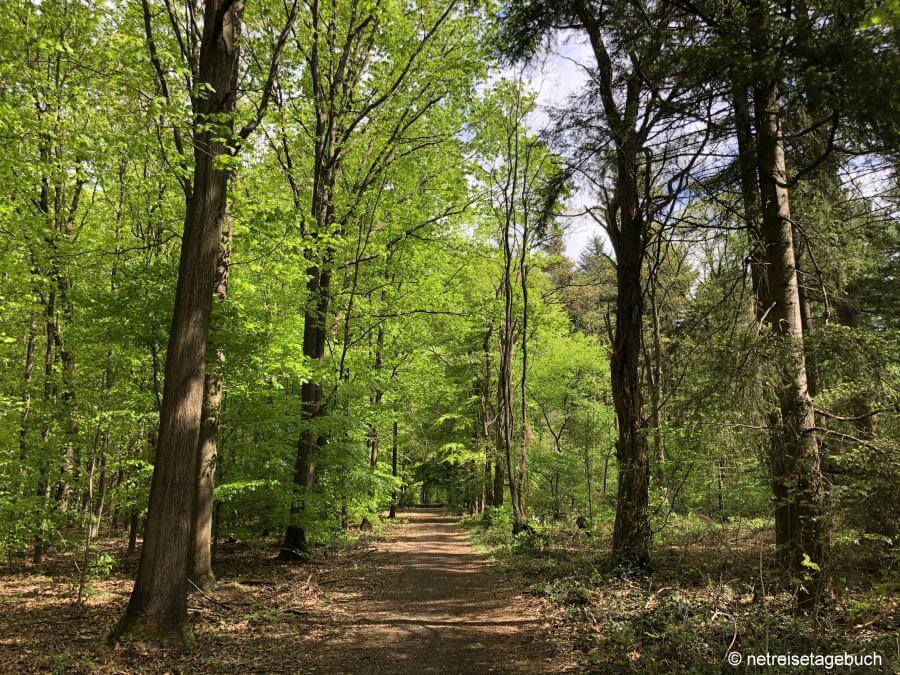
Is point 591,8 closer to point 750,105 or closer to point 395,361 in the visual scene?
point 750,105

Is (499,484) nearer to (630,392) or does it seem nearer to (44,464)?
(630,392)

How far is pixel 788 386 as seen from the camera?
198 inches

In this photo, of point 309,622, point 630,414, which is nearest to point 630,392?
point 630,414

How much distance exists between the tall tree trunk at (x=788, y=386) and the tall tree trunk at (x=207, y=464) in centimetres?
786

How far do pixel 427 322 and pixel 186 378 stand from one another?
32.5 ft

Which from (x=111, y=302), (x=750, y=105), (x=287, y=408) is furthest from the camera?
(x=287, y=408)

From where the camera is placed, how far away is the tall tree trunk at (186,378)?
5.23 meters

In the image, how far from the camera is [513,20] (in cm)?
712

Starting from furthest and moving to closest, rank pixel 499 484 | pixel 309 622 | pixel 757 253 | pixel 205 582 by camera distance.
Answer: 1. pixel 499 484
2. pixel 205 582
3. pixel 309 622
4. pixel 757 253

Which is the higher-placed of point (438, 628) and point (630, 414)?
point (630, 414)

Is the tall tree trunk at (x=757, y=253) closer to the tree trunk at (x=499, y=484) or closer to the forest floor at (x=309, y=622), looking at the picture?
the forest floor at (x=309, y=622)

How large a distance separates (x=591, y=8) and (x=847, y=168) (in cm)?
462

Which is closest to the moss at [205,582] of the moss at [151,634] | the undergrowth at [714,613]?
the moss at [151,634]

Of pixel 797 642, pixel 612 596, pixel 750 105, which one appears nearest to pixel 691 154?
pixel 750 105
